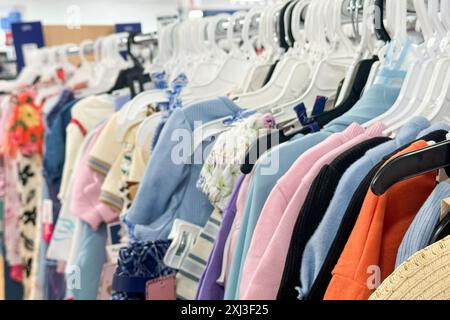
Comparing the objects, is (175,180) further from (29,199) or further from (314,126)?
(29,199)

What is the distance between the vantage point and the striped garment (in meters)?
1.17

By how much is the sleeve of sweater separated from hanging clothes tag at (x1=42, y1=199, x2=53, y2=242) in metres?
0.75

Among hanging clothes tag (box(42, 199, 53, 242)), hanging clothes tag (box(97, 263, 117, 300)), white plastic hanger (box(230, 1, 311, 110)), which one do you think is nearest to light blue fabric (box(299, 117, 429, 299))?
white plastic hanger (box(230, 1, 311, 110))

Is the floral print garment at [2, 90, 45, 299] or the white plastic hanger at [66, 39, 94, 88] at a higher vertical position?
the white plastic hanger at [66, 39, 94, 88]

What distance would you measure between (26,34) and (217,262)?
2329 millimetres

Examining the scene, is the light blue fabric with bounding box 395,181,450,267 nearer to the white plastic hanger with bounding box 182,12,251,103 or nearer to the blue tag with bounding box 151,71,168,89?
the white plastic hanger with bounding box 182,12,251,103

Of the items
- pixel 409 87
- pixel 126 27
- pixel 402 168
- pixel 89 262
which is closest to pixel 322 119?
pixel 409 87

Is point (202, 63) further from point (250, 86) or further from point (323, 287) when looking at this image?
point (323, 287)

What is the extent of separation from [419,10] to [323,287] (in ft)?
1.35

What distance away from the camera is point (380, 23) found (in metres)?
1.03

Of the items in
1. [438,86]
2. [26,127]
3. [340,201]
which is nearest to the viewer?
[340,201]

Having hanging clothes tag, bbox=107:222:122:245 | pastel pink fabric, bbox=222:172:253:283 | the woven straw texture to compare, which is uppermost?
the woven straw texture

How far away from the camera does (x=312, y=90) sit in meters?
1.18

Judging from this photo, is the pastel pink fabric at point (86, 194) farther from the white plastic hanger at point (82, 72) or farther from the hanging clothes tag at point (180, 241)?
the white plastic hanger at point (82, 72)
